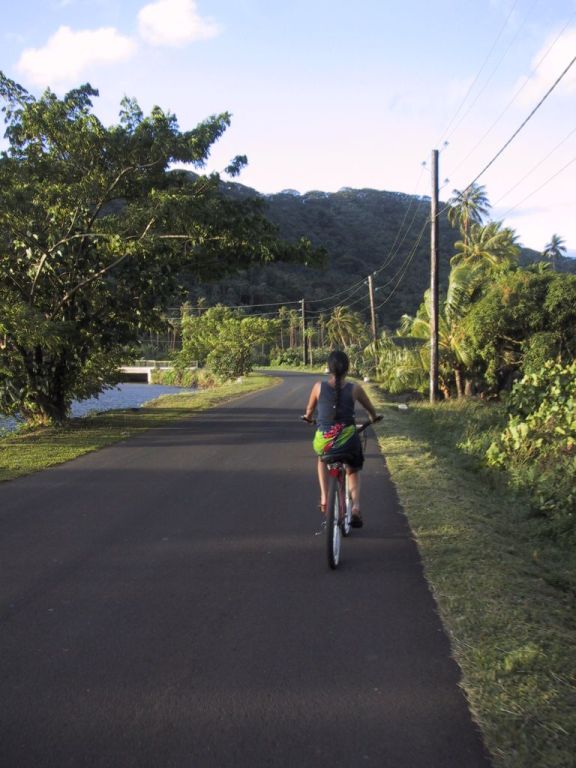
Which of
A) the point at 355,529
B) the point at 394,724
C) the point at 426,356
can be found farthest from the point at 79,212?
the point at 426,356

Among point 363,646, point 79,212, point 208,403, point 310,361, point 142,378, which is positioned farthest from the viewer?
point 142,378

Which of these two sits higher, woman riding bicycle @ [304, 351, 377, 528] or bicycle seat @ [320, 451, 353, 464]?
woman riding bicycle @ [304, 351, 377, 528]

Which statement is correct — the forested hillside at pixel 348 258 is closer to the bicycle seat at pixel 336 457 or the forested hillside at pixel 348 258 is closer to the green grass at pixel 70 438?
the green grass at pixel 70 438

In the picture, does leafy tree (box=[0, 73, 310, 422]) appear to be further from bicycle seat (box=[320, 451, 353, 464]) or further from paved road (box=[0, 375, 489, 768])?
bicycle seat (box=[320, 451, 353, 464])

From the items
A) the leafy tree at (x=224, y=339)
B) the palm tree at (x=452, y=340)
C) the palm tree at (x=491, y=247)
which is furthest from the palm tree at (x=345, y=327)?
the palm tree at (x=452, y=340)

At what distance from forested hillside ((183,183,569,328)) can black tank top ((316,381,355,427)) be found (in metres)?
55.0

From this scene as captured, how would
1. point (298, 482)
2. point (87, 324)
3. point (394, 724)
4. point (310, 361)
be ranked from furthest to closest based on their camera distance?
point (310, 361)
point (87, 324)
point (298, 482)
point (394, 724)

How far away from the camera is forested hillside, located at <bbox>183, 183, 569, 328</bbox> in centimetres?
7031

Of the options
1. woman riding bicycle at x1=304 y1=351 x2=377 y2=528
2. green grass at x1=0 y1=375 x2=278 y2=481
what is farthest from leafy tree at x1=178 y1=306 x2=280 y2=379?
woman riding bicycle at x1=304 y1=351 x2=377 y2=528

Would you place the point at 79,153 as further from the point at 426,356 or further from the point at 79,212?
the point at 426,356

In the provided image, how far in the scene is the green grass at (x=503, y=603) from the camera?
10.3 ft

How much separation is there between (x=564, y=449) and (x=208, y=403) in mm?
15730

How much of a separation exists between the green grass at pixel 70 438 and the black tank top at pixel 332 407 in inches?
218

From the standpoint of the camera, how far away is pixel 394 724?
3229 mm
